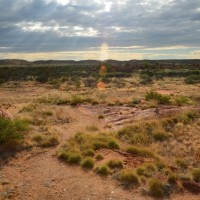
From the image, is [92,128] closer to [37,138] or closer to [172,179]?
[37,138]

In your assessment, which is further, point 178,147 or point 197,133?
point 197,133

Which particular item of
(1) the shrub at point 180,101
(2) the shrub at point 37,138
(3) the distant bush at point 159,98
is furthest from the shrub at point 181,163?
(3) the distant bush at point 159,98

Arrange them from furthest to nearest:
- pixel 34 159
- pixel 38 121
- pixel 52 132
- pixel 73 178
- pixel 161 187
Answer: pixel 38 121, pixel 52 132, pixel 34 159, pixel 73 178, pixel 161 187

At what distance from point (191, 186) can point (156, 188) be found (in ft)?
3.90

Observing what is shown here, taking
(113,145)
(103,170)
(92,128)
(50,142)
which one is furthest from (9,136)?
(92,128)

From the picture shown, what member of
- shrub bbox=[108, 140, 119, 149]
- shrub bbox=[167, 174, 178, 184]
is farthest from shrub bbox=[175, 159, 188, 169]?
shrub bbox=[108, 140, 119, 149]

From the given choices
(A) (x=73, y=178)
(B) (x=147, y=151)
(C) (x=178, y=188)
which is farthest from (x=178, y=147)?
(A) (x=73, y=178)

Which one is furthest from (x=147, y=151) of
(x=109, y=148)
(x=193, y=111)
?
(x=193, y=111)

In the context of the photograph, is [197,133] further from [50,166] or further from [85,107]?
[85,107]

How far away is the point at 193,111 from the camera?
67.8ft

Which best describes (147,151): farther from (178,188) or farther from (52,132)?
(52,132)

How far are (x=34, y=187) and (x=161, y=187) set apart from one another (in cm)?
352

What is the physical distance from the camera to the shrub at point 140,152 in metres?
12.4

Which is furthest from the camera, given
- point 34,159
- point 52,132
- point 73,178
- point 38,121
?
point 38,121
